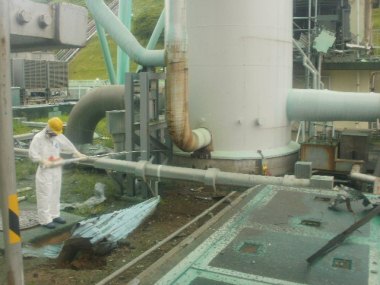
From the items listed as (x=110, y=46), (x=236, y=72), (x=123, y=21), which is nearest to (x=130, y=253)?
(x=236, y=72)

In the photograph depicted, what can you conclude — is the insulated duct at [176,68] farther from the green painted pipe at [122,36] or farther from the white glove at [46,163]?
the white glove at [46,163]

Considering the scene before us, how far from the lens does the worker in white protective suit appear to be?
6344 millimetres

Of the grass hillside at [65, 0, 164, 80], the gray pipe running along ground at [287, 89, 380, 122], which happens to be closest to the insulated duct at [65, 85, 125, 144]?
the gray pipe running along ground at [287, 89, 380, 122]

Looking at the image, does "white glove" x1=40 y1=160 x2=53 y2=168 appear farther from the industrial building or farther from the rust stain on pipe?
the rust stain on pipe

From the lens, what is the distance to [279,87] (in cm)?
902

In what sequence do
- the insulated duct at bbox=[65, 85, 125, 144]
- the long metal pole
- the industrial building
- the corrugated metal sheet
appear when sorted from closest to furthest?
the long metal pole, the industrial building, the corrugated metal sheet, the insulated duct at bbox=[65, 85, 125, 144]

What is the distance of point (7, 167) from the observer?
2.46 m

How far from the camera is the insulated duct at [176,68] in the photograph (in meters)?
6.89

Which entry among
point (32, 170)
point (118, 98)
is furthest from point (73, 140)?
point (118, 98)

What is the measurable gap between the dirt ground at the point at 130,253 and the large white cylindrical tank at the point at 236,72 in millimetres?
1249

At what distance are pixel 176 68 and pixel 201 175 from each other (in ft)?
7.67

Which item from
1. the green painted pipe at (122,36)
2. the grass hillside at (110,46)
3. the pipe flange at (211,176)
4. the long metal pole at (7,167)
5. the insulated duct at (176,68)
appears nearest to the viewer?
the long metal pole at (7,167)

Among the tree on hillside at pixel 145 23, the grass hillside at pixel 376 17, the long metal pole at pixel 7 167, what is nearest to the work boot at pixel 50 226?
the long metal pole at pixel 7 167

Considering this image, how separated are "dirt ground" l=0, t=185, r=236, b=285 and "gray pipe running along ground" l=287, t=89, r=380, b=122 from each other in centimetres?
240
